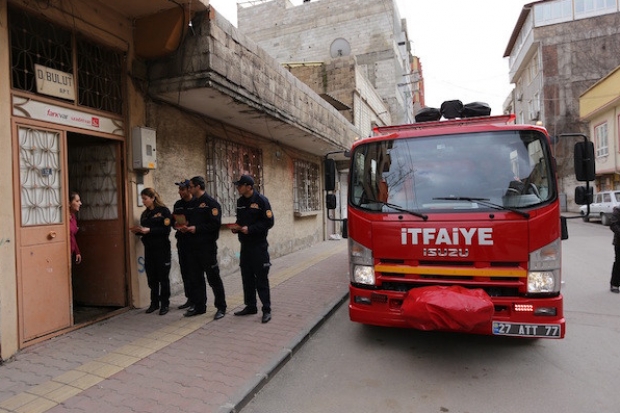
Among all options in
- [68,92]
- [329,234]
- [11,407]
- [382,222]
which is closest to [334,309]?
[382,222]

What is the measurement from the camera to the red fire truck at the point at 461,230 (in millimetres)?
3332

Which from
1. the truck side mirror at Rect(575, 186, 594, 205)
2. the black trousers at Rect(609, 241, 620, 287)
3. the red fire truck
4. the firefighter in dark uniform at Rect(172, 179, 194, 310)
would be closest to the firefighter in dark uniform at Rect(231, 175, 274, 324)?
the firefighter in dark uniform at Rect(172, 179, 194, 310)

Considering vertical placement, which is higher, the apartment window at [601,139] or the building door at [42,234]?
the apartment window at [601,139]

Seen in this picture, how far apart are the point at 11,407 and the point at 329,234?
39.2ft

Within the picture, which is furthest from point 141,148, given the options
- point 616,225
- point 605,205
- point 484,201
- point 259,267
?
point 605,205

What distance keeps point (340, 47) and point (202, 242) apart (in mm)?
23519

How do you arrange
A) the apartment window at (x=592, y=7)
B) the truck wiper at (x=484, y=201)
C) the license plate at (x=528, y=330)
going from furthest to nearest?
1. the apartment window at (x=592, y=7)
2. the truck wiper at (x=484, y=201)
3. the license plate at (x=528, y=330)

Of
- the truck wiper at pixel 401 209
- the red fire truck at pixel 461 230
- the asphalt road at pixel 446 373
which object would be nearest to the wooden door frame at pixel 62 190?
the asphalt road at pixel 446 373

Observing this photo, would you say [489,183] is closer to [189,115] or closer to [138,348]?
[138,348]

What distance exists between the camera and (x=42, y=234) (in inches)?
163

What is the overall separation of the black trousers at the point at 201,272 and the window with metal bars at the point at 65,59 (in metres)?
2.26

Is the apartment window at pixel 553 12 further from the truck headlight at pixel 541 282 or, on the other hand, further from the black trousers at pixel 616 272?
the truck headlight at pixel 541 282

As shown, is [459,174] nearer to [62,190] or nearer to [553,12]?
[62,190]

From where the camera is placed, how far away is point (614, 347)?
4.00 m
